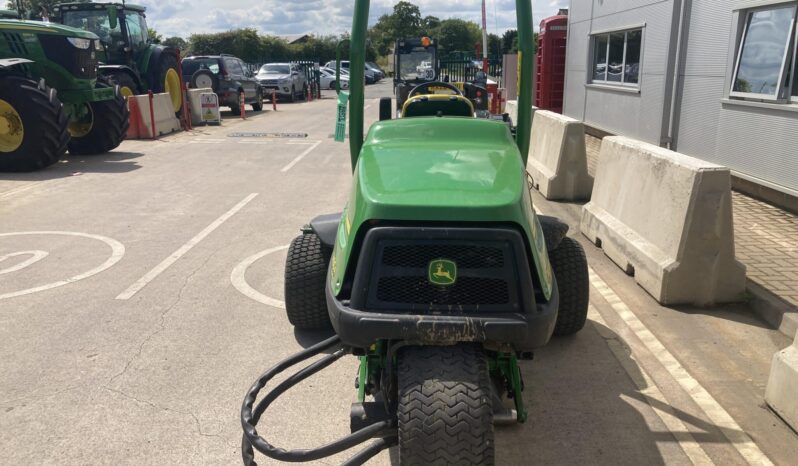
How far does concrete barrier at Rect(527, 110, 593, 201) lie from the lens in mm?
8680

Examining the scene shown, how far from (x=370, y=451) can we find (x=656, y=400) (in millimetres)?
1936

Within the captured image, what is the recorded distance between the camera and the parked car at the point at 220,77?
2184 cm

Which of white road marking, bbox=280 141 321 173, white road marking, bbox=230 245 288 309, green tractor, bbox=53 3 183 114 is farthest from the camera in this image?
green tractor, bbox=53 3 183 114

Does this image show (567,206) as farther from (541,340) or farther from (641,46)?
(541,340)

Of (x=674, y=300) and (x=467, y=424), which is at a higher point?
(x=467, y=424)

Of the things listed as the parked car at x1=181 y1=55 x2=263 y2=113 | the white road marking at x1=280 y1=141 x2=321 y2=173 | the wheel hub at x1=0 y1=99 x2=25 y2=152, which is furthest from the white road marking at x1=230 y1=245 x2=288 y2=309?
the parked car at x1=181 y1=55 x2=263 y2=113

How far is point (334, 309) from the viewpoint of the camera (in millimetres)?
2943

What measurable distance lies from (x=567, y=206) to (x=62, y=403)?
21.5ft

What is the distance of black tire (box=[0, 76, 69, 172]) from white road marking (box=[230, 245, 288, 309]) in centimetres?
639

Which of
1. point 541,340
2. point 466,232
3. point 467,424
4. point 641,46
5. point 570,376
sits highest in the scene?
point 641,46

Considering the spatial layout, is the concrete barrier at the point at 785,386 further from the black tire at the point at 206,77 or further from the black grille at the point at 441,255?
the black tire at the point at 206,77

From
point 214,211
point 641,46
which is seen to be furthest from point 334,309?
point 641,46

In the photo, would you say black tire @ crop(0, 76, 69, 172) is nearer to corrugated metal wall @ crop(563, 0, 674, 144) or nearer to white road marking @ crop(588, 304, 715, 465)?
white road marking @ crop(588, 304, 715, 465)

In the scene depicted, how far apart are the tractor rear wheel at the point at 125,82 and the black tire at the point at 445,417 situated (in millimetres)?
15809
